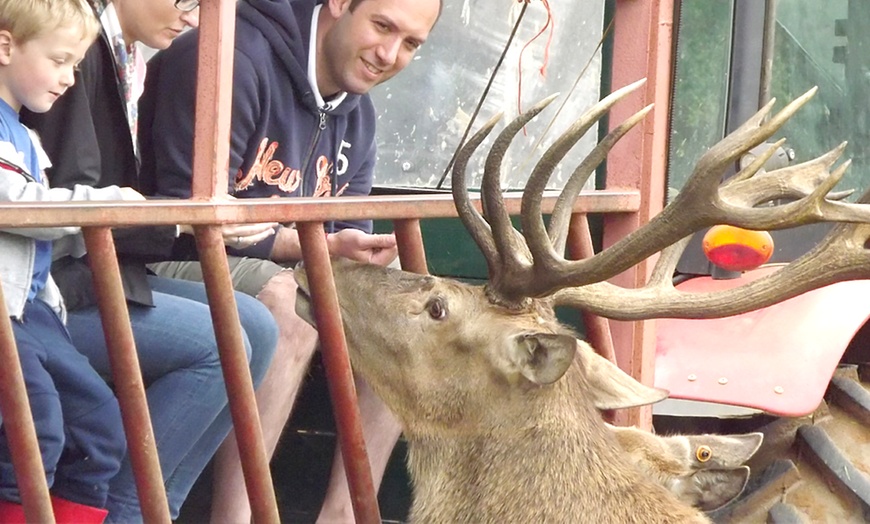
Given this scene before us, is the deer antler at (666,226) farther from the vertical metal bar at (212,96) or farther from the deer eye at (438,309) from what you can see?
the vertical metal bar at (212,96)

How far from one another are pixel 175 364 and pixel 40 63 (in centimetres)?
80

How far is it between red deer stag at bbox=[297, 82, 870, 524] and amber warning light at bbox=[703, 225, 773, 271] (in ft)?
0.45

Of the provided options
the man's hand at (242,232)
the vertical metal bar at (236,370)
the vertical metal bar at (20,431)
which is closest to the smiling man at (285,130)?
the man's hand at (242,232)

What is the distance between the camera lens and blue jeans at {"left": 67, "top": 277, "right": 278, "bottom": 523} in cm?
311

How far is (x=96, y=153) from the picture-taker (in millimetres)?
3059

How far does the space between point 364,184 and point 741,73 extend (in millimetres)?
1187

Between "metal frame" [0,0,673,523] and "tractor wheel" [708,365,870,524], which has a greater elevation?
"metal frame" [0,0,673,523]

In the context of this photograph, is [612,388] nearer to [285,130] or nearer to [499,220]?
[499,220]

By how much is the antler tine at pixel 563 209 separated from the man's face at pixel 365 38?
848 mm

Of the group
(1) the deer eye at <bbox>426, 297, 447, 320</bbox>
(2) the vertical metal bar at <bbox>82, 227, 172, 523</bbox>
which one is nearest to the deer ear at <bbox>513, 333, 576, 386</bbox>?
(1) the deer eye at <bbox>426, 297, 447, 320</bbox>

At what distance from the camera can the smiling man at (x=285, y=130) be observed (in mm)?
3430

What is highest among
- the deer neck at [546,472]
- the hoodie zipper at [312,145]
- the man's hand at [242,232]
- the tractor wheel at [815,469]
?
the hoodie zipper at [312,145]

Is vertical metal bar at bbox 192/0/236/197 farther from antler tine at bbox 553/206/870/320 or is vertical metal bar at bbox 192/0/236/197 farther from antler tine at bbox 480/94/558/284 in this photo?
antler tine at bbox 553/206/870/320

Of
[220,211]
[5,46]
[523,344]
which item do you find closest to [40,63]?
[5,46]
